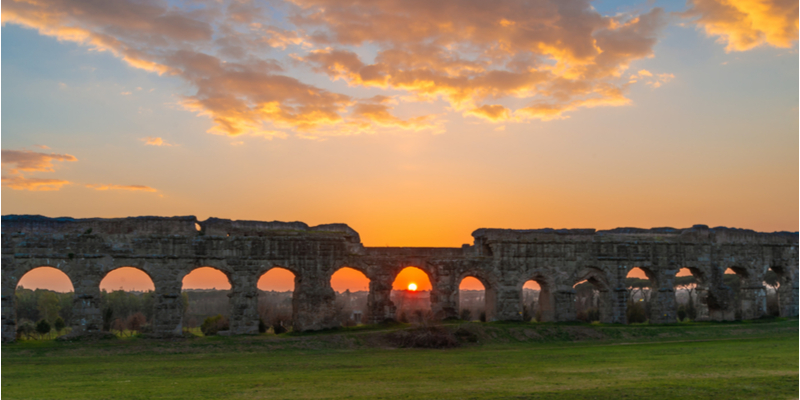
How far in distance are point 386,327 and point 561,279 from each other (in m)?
9.41

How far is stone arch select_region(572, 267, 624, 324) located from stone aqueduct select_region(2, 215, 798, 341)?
52mm

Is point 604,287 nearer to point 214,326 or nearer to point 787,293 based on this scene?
point 787,293

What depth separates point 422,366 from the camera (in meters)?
18.1

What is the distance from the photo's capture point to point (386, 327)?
2927 cm

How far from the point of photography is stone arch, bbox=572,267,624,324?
3231cm

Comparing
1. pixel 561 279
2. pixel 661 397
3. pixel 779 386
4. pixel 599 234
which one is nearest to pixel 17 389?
pixel 661 397

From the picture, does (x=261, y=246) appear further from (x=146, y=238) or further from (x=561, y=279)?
(x=561, y=279)

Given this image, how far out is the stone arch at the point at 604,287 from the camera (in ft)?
106

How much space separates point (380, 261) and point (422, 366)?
12.9 m

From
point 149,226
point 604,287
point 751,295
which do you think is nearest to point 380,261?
point 149,226

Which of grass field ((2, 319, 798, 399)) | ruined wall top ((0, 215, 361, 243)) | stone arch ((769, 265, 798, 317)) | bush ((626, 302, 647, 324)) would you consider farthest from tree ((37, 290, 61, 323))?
stone arch ((769, 265, 798, 317))

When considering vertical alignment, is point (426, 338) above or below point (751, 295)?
below

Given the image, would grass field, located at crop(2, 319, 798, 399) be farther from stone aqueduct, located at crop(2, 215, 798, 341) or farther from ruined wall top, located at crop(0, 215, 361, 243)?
ruined wall top, located at crop(0, 215, 361, 243)

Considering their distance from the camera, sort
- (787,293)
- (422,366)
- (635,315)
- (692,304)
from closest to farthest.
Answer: (422,366) → (787,293) → (635,315) → (692,304)
